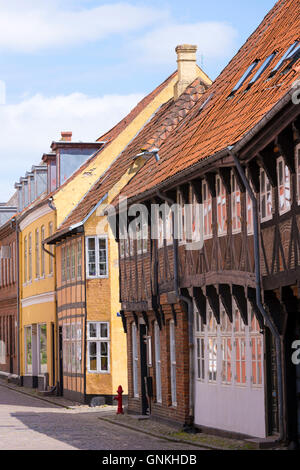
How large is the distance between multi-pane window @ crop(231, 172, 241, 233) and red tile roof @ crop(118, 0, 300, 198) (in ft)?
2.32

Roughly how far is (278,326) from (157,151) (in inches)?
472

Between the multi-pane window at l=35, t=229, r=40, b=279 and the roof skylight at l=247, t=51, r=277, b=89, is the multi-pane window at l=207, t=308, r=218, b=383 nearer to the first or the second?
the roof skylight at l=247, t=51, r=277, b=89

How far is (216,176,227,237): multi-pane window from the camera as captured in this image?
21.3 m

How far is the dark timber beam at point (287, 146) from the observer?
A: 17.0 m

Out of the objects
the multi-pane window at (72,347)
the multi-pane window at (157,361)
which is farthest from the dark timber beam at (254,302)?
the multi-pane window at (72,347)

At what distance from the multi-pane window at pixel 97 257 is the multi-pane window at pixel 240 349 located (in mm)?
13508

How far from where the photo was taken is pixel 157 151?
30.1 m

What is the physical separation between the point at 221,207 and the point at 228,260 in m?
1.22

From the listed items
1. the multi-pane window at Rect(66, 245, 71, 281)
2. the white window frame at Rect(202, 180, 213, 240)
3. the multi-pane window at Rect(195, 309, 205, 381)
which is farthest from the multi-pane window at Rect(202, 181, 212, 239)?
the multi-pane window at Rect(66, 245, 71, 281)

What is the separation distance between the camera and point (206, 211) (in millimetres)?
22703

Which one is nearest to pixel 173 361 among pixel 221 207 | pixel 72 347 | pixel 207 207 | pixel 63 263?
pixel 207 207

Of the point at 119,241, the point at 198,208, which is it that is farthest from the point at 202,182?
the point at 119,241
